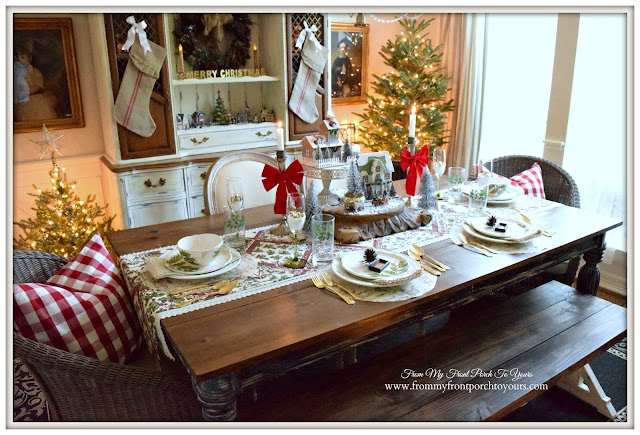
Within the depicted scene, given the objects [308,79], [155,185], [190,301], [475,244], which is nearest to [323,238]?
[190,301]

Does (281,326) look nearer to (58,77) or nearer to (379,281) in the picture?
(379,281)

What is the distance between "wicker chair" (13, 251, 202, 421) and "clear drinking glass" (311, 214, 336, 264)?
560mm

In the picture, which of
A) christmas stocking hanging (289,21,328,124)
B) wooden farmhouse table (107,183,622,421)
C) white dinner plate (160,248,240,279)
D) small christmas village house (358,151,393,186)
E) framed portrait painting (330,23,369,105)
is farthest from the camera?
framed portrait painting (330,23,369,105)

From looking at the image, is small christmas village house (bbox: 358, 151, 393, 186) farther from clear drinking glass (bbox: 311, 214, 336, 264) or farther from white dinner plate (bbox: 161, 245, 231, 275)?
white dinner plate (bbox: 161, 245, 231, 275)

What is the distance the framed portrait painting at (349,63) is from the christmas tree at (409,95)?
1.21ft

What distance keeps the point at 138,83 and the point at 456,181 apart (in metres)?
2.07

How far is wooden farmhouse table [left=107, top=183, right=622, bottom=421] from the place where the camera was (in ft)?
3.72

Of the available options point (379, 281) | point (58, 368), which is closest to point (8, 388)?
point (58, 368)

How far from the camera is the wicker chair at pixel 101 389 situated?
4.05 feet

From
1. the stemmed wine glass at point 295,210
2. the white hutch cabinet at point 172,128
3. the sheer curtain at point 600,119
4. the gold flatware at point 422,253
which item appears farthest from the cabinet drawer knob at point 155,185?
the sheer curtain at point 600,119

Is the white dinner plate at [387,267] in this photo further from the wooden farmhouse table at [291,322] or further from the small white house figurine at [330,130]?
the small white house figurine at [330,130]

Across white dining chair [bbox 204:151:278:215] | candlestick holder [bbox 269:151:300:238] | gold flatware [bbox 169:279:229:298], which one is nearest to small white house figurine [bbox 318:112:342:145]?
candlestick holder [bbox 269:151:300:238]

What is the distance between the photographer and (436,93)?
3.80 meters

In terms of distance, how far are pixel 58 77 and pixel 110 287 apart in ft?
7.21
